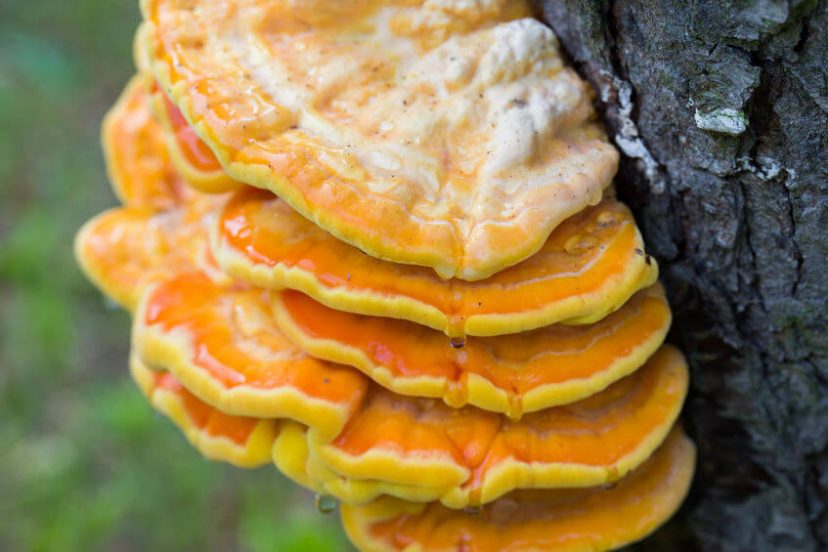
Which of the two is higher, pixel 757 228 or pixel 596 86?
pixel 596 86

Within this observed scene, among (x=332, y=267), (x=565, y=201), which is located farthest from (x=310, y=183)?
(x=565, y=201)

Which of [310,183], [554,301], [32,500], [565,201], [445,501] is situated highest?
[310,183]

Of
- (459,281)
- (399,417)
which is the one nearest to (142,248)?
(399,417)

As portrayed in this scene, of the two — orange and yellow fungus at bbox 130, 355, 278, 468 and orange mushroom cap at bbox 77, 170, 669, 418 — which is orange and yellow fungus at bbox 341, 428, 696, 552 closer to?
orange and yellow fungus at bbox 130, 355, 278, 468

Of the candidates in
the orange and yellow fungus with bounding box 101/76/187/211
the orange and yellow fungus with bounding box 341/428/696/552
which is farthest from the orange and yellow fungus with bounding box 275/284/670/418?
the orange and yellow fungus with bounding box 101/76/187/211

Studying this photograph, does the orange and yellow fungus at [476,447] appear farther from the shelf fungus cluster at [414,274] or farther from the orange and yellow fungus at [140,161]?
the orange and yellow fungus at [140,161]

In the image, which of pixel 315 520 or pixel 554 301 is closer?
pixel 554 301

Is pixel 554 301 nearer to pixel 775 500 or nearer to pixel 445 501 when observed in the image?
pixel 445 501
